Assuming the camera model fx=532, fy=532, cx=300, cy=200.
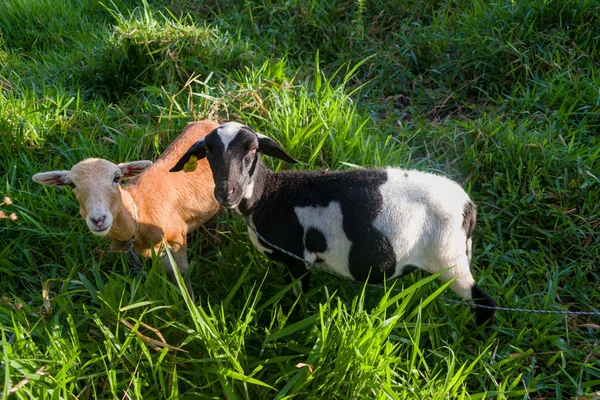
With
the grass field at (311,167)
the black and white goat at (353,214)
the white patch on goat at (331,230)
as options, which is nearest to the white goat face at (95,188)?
the grass field at (311,167)

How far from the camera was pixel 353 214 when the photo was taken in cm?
279

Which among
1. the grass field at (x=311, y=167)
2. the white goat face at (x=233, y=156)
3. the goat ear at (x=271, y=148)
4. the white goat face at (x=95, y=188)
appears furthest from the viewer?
the goat ear at (x=271, y=148)

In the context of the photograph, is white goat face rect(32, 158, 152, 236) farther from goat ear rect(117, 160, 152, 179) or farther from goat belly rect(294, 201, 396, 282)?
goat belly rect(294, 201, 396, 282)

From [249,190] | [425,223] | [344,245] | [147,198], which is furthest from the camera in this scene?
[147,198]

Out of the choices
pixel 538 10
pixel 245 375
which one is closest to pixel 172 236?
pixel 245 375

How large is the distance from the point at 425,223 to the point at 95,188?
177cm

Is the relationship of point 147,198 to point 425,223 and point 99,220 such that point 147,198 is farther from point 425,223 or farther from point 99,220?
point 425,223

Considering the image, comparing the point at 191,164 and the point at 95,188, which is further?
the point at 191,164

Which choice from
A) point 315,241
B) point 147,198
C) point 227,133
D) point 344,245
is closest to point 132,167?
point 147,198

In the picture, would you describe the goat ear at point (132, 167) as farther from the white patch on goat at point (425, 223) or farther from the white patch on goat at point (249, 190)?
the white patch on goat at point (425, 223)

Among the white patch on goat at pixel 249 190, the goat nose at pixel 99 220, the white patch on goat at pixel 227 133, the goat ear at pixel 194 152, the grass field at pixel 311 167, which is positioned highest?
the white patch on goat at pixel 227 133

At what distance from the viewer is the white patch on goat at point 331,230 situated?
2.83 m

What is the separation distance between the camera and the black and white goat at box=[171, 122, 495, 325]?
8.96 feet

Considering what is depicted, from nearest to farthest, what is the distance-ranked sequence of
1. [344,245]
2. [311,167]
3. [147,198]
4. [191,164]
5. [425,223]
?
[425,223] < [344,245] < [191,164] < [147,198] < [311,167]
